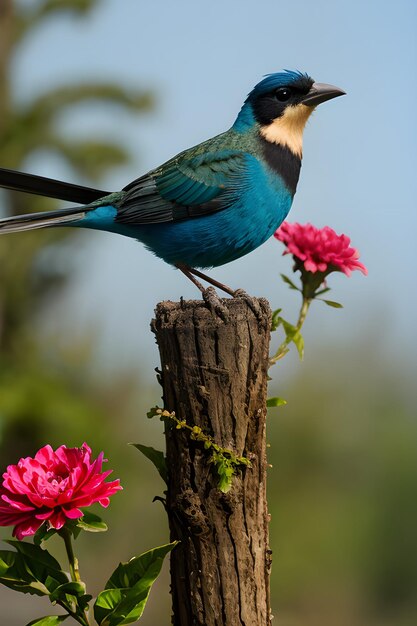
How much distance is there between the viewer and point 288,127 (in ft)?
10.9

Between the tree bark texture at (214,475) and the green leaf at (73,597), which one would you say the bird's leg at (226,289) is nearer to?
the tree bark texture at (214,475)

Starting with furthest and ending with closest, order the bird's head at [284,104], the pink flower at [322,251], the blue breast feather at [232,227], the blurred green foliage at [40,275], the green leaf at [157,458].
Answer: the blurred green foliage at [40,275] → the bird's head at [284,104] → the pink flower at [322,251] → the blue breast feather at [232,227] → the green leaf at [157,458]

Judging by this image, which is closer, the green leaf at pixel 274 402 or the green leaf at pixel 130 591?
the green leaf at pixel 130 591

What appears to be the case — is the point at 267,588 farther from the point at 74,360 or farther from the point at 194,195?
the point at 74,360

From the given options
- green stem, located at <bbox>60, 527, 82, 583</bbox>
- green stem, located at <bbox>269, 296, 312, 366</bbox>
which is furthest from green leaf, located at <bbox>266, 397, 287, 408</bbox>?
green stem, located at <bbox>60, 527, 82, 583</bbox>

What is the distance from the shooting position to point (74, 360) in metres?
9.29

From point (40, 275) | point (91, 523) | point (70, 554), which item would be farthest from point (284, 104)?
point (40, 275)

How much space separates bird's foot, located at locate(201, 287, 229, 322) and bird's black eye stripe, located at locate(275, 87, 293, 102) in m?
1.05

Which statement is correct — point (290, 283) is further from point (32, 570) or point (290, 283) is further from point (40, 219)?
point (32, 570)

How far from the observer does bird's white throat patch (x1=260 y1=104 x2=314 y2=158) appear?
10.8 ft

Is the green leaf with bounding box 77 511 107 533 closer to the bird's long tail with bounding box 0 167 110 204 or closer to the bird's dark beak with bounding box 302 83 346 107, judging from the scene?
the bird's long tail with bounding box 0 167 110 204

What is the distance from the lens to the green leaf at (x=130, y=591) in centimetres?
235

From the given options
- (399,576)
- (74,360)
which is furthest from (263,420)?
(399,576)

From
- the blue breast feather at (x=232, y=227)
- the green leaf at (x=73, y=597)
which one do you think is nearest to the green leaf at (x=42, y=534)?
the green leaf at (x=73, y=597)
